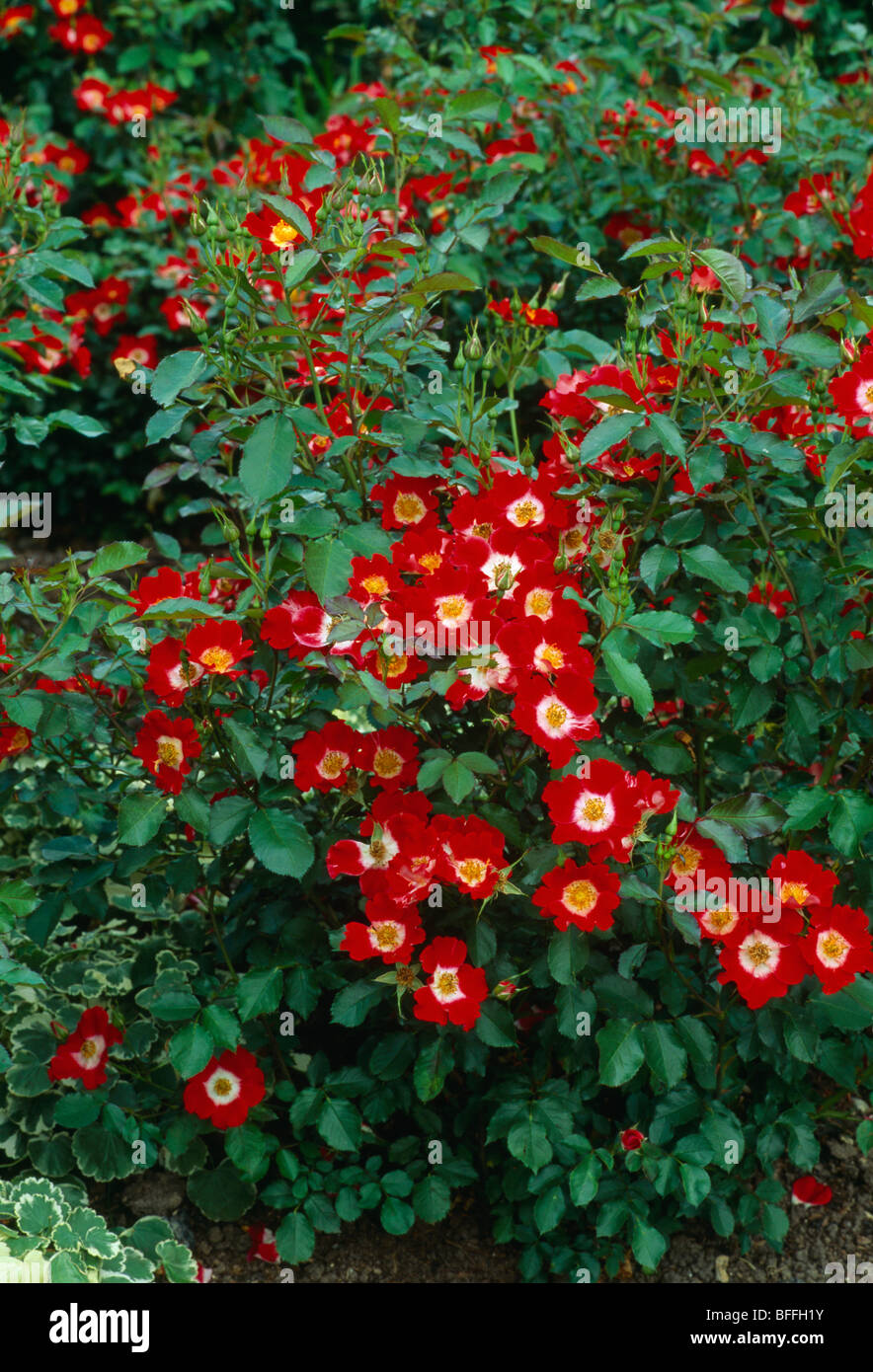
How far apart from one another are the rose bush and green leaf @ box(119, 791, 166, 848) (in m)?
0.02

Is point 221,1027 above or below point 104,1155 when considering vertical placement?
above

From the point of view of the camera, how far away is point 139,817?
161 centimetres

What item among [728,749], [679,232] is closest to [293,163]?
[679,232]

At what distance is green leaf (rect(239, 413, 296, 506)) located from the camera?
1.45 meters

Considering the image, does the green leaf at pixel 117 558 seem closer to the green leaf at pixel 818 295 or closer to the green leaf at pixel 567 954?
the green leaf at pixel 567 954

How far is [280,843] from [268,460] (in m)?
0.45

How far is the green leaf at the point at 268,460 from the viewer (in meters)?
1.45

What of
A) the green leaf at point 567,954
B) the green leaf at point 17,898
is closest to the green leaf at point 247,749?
the green leaf at point 17,898

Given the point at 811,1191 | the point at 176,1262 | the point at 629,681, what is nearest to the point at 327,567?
the point at 629,681

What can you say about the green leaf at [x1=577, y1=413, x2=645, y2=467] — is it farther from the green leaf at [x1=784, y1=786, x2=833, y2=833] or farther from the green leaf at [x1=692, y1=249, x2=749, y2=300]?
the green leaf at [x1=784, y1=786, x2=833, y2=833]

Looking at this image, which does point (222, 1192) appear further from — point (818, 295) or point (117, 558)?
point (818, 295)

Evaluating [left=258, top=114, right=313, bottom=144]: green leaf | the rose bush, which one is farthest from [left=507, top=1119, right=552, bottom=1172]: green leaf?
[left=258, top=114, right=313, bottom=144]: green leaf

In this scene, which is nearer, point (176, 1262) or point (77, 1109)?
point (176, 1262)

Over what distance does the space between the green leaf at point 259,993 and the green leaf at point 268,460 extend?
0.64 metres
